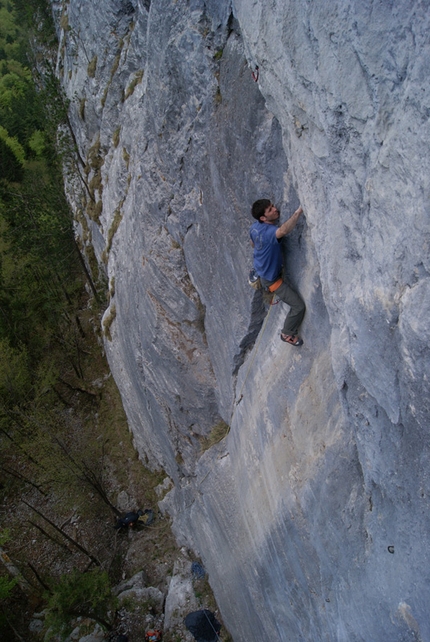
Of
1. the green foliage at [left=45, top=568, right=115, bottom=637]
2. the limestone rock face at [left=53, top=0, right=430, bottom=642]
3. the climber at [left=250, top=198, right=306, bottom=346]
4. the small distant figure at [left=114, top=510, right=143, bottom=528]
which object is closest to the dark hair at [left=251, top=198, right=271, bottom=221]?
the climber at [left=250, top=198, right=306, bottom=346]

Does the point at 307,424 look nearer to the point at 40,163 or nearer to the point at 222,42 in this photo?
the point at 222,42

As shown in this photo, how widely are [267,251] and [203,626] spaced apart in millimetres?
11315

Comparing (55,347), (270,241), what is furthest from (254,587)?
(55,347)

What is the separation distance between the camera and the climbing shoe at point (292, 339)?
227 inches

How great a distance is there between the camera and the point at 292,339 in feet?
19.0

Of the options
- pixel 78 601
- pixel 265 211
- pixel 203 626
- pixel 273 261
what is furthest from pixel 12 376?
pixel 265 211

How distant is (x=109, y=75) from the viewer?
13.7 m

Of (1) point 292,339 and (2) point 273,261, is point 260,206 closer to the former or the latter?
(2) point 273,261

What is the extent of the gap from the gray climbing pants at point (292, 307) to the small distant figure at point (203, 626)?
10.2 metres

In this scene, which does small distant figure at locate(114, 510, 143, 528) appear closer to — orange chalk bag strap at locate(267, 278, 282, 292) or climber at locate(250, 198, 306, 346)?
climber at locate(250, 198, 306, 346)

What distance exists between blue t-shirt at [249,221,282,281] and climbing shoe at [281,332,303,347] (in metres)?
0.82

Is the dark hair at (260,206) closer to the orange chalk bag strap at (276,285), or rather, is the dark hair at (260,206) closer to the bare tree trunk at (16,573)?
the orange chalk bag strap at (276,285)

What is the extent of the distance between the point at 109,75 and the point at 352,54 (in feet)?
42.7

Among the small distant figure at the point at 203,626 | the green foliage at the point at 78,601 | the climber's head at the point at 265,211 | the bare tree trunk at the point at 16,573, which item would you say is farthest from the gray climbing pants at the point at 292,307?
the bare tree trunk at the point at 16,573
